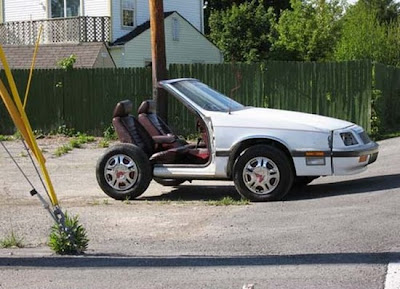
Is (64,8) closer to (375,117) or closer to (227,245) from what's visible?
(375,117)

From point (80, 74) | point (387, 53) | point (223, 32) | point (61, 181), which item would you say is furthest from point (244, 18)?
point (61, 181)

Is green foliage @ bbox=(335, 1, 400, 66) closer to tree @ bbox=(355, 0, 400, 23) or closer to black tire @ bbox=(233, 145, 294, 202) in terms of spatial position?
black tire @ bbox=(233, 145, 294, 202)

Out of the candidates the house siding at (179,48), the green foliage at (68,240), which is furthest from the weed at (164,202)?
the house siding at (179,48)

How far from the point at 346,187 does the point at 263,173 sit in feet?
5.11

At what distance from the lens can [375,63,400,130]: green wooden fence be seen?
1878 cm

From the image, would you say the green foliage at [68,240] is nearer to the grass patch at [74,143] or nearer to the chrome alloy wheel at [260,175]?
the chrome alloy wheel at [260,175]

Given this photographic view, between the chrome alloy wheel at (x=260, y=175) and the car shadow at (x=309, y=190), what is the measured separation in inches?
15.9

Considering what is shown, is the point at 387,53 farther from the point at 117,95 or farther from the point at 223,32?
the point at 117,95

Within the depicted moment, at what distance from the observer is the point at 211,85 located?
19375mm

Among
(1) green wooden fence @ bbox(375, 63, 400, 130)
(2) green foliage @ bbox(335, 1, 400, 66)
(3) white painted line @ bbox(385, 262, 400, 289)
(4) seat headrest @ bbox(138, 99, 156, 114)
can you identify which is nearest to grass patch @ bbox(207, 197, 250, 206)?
(4) seat headrest @ bbox(138, 99, 156, 114)

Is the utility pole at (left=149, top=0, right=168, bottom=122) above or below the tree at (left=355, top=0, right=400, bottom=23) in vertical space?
below

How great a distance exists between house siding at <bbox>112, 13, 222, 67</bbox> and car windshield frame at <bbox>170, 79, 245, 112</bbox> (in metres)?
Result: 19.4

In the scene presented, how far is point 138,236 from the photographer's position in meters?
7.95

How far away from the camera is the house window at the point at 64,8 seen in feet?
103
